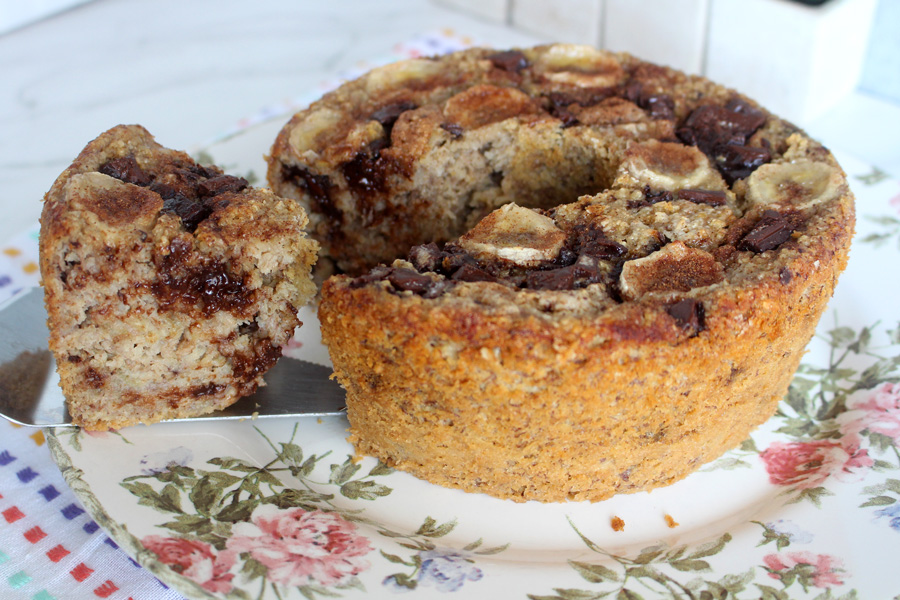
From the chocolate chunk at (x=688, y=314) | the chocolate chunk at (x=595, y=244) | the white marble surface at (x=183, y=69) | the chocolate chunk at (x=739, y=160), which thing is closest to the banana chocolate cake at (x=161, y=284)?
the chocolate chunk at (x=595, y=244)

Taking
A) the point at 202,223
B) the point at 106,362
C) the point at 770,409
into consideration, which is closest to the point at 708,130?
the point at 770,409

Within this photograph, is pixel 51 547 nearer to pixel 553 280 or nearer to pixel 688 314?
pixel 553 280

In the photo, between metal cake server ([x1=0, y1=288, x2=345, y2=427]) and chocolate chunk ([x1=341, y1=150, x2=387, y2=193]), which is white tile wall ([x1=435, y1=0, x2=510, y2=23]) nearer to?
chocolate chunk ([x1=341, y1=150, x2=387, y2=193])

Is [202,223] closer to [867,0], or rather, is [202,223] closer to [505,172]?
[505,172]

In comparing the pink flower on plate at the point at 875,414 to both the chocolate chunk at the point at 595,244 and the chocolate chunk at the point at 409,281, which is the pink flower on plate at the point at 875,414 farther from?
the chocolate chunk at the point at 409,281

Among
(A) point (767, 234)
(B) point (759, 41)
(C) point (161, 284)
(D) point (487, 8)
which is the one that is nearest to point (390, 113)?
(C) point (161, 284)

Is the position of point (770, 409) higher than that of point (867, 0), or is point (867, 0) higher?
point (867, 0)

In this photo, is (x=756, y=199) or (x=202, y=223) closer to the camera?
(x=202, y=223)
